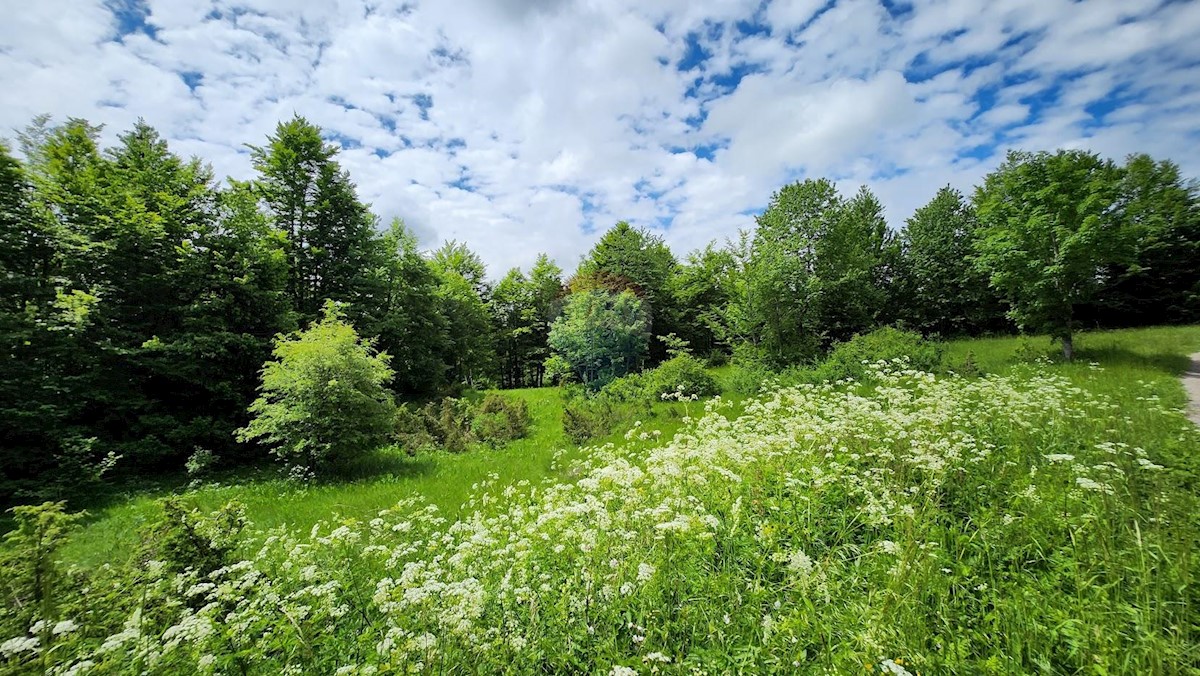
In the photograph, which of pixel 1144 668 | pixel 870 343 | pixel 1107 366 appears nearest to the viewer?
pixel 1144 668

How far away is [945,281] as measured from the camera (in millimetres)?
32062

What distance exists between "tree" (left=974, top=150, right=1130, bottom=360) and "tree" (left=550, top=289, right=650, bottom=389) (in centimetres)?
1571

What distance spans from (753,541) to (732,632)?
94 centimetres

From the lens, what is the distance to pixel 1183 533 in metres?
3.18

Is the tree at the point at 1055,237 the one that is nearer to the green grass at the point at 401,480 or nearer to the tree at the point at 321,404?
the green grass at the point at 401,480

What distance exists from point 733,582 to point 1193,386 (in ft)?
56.1

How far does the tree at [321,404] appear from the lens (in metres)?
10.8

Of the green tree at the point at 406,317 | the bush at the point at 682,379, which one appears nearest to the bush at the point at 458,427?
the bush at the point at 682,379

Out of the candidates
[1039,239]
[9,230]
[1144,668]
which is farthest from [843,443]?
[9,230]

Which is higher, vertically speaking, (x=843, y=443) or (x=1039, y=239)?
(x=1039, y=239)

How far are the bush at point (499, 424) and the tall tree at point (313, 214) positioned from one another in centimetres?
1065

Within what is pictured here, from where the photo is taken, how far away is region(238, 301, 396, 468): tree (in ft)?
35.3

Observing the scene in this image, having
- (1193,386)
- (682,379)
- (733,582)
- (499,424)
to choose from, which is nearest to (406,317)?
(499,424)

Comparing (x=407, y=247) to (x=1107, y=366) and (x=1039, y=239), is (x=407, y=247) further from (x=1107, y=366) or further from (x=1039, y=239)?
(x=1107, y=366)
